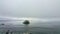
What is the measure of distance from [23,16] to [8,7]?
138mm

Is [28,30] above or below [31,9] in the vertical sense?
below

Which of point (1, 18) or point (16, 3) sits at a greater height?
point (16, 3)

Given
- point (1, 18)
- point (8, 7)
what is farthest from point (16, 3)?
point (1, 18)

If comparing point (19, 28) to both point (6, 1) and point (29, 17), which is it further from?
point (6, 1)

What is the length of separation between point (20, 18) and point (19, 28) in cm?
8

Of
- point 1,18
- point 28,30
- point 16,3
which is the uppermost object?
point 16,3

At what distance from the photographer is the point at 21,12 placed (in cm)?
43

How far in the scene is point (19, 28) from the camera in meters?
0.43

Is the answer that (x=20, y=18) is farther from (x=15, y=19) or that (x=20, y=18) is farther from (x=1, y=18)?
(x=1, y=18)

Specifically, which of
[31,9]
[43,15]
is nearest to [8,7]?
[31,9]

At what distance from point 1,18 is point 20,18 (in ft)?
0.51

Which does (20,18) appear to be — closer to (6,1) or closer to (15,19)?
(15,19)

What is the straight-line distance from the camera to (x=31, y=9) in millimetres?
425

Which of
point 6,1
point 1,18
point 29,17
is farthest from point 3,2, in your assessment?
point 29,17
